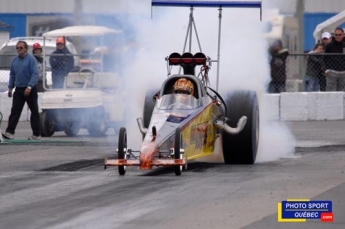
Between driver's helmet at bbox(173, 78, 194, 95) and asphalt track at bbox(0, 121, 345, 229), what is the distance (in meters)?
1.05

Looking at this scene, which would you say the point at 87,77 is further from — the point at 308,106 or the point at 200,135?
the point at 200,135

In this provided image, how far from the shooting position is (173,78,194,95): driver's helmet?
1630 cm

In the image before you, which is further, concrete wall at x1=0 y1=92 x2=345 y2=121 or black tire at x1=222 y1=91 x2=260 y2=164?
concrete wall at x1=0 y1=92 x2=345 y2=121

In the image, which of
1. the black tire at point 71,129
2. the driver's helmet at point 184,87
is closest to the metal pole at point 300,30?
the black tire at point 71,129

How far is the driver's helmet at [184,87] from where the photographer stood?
1630 cm

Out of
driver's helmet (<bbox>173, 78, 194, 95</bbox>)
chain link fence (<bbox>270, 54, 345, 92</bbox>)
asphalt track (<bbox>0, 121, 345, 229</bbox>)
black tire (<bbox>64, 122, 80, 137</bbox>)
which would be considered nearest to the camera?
asphalt track (<bbox>0, 121, 345, 229</bbox>)

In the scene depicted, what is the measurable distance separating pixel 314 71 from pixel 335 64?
676 millimetres

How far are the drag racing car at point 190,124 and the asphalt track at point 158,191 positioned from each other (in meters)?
0.26

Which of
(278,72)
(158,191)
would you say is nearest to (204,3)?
(158,191)

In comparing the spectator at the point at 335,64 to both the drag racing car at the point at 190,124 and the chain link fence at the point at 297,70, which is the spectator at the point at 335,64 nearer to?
the chain link fence at the point at 297,70

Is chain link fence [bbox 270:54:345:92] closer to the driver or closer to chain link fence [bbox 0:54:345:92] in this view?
chain link fence [bbox 0:54:345:92]

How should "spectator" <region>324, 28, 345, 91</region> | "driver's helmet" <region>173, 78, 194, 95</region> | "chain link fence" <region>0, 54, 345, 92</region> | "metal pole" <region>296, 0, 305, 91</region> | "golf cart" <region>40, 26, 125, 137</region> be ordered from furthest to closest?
1. "spectator" <region>324, 28, 345, 91</region>
2. "chain link fence" <region>0, 54, 345, 92</region>
3. "metal pole" <region>296, 0, 305, 91</region>
4. "golf cart" <region>40, 26, 125, 137</region>
5. "driver's helmet" <region>173, 78, 194, 95</region>

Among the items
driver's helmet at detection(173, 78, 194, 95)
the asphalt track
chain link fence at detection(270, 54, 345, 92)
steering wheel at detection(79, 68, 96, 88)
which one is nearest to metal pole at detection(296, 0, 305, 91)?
chain link fence at detection(270, 54, 345, 92)

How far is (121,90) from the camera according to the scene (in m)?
23.2
